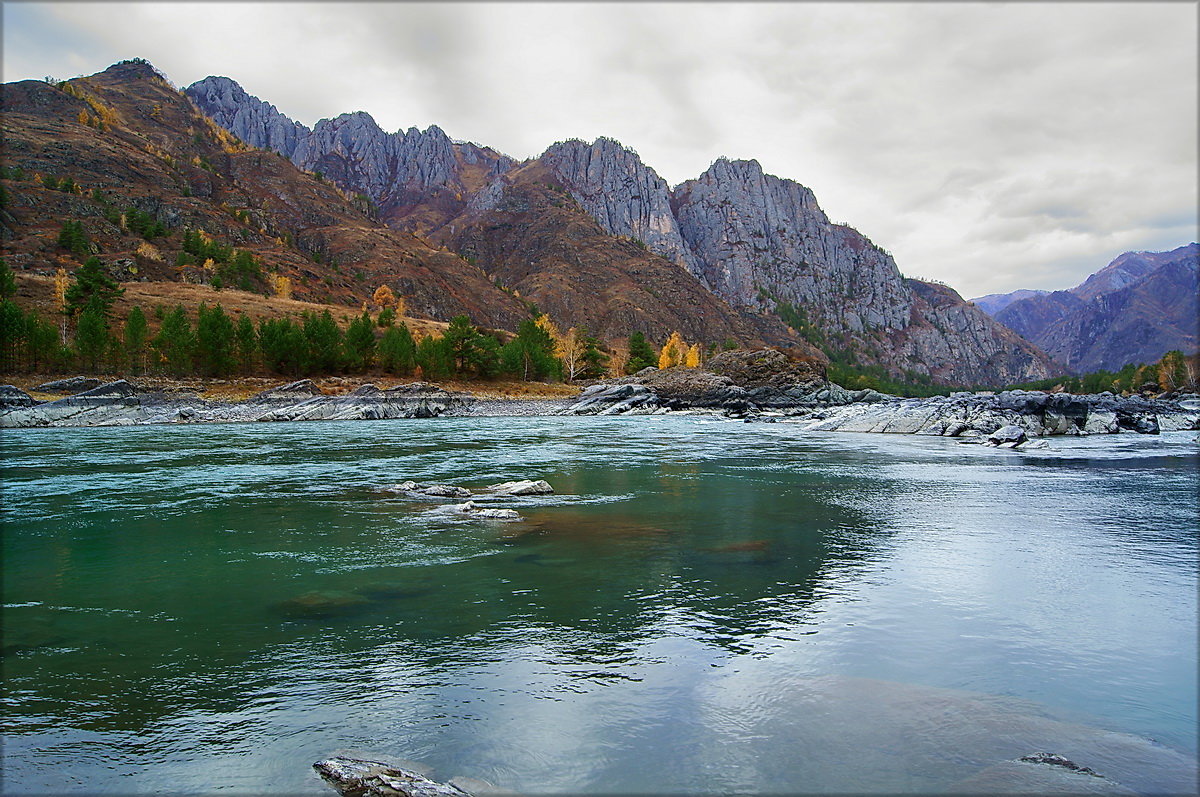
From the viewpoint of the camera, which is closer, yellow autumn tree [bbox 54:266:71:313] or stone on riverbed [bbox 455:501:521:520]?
stone on riverbed [bbox 455:501:521:520]

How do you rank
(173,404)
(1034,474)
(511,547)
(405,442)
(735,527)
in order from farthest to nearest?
(173,404)
(405,442)
(1034,474)
(735,527)
(511,547)

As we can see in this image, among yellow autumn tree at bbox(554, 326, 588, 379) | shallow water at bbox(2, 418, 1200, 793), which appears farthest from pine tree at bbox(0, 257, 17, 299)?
shallow water at bbox(2, 418, 1200, 793)

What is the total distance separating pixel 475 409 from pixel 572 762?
8221 centimetres

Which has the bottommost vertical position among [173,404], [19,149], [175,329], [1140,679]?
[1140,679]

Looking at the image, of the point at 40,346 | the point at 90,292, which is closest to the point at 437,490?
the point at 40,346

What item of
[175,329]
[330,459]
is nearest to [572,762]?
[330,459]

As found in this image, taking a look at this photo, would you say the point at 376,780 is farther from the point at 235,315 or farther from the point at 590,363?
the point at 590,363

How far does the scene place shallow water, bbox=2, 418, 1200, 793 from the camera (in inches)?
286

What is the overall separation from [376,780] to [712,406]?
93.4 meters

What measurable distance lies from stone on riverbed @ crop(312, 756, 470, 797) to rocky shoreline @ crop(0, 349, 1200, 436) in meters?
50.2

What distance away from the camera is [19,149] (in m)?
162

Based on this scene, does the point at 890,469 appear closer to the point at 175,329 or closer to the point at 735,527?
the point at 735,527

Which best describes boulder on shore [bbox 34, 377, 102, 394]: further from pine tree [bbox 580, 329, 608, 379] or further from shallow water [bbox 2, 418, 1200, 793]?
pine tree [bbox 580, 329, 608, 379]

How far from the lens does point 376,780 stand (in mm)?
6398
